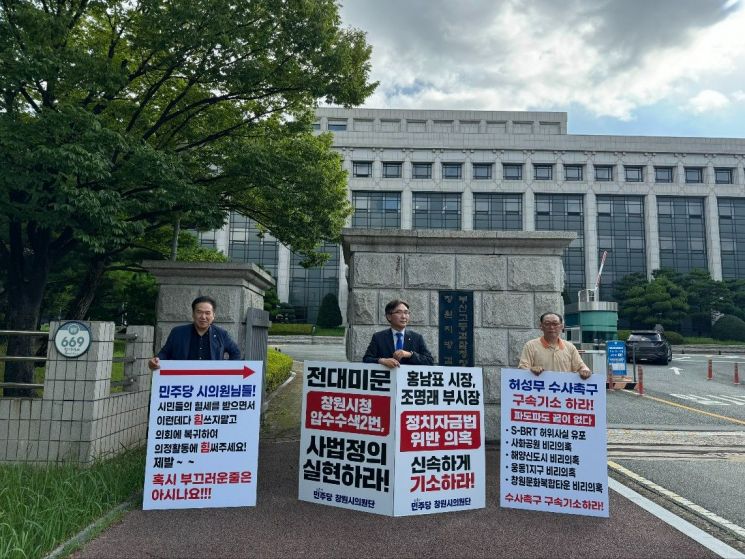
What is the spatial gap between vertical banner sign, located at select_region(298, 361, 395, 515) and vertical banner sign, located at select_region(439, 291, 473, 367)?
8.87 ft

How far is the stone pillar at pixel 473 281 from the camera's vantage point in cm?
704

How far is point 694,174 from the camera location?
51469mm

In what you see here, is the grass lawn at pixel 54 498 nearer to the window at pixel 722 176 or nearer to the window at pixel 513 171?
the window at pixel 513 171

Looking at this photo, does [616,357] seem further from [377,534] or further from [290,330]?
[290,330]

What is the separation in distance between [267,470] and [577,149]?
53.0 metres

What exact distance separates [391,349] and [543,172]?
51.1 metres

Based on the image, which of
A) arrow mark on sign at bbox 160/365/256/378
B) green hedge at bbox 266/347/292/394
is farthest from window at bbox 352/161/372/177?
arrow mark on sign at bbox 160/365/256/378

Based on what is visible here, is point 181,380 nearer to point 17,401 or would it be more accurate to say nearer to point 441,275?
point 17,401

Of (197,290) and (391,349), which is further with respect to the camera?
(197,290)

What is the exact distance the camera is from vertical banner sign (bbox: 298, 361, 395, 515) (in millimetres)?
4266

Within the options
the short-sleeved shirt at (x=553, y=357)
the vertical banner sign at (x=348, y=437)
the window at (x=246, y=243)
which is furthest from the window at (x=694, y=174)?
the vertical banner sign at (x=348, y=437)

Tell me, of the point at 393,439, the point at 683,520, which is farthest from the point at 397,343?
the point at 683,520

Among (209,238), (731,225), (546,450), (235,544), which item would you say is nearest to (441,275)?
(546,450)

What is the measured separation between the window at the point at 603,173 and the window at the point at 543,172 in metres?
4.71
